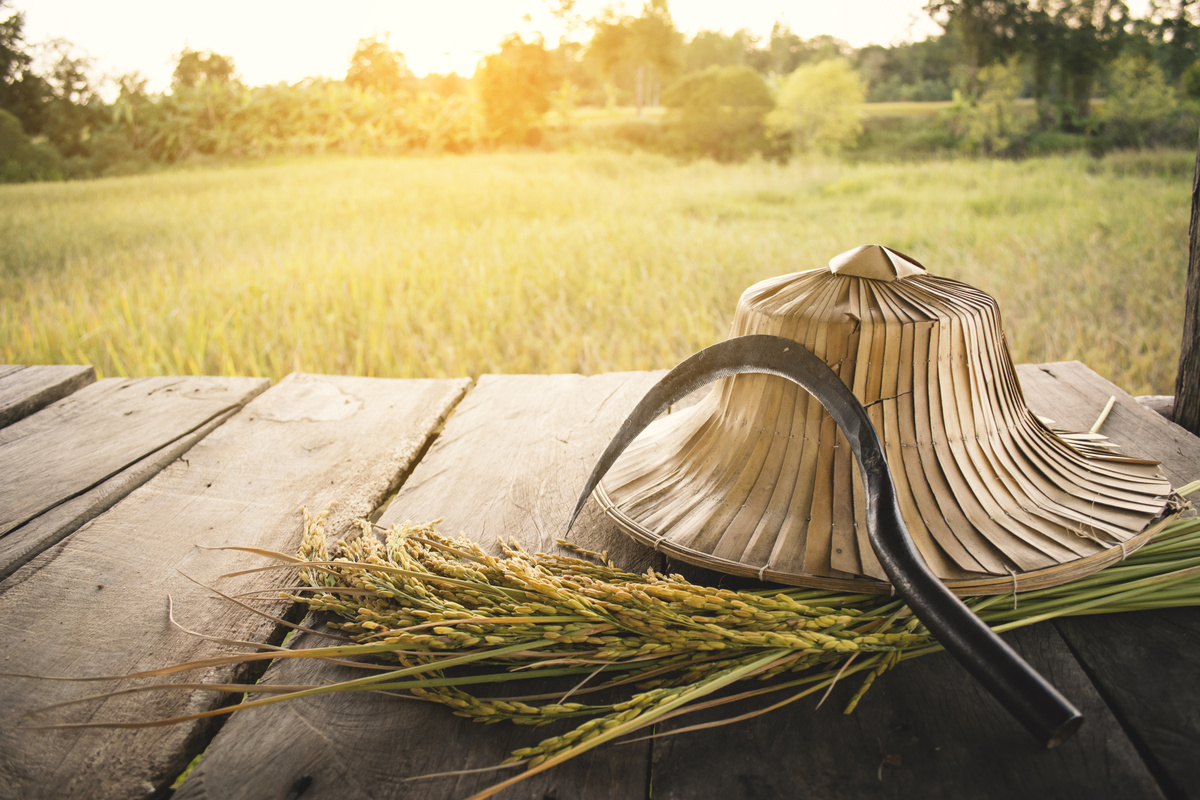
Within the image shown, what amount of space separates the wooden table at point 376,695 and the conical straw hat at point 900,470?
0.13 meters

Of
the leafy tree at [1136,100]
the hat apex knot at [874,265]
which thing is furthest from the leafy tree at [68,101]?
the leafy tree at [1136,100]

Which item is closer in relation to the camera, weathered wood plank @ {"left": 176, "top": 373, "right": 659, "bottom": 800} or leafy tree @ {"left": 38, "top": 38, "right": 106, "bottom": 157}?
weathered wood plank @ {"left": 176, "top": 373, "right": 659, "bottom": 800}

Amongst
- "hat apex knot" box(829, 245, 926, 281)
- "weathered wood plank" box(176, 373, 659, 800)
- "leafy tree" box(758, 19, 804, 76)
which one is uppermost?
"leafy tree" box(758, 19, 804, 76)

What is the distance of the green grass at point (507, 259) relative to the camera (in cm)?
308

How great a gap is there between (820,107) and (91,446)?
21.5ft

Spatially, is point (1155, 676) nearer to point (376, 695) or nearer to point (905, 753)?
point (905, 753)

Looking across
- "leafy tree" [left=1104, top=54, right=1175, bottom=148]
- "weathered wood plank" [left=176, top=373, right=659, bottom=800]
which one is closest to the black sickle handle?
"weathered wood plank" [left=176, top=373, right=659, bottom=800]

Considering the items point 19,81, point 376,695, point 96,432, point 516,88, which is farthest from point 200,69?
point 376,695

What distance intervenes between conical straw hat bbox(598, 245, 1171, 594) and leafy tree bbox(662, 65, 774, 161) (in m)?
6.32

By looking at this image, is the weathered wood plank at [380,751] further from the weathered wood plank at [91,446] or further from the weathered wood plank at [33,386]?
the weathered wood plank at [33,386]

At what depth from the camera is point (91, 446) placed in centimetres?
155

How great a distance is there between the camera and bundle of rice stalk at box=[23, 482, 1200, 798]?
72 centimetres

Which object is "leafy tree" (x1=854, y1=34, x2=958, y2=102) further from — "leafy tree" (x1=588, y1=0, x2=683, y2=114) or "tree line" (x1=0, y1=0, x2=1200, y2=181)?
"leafy tree" (x1=588, y1=0, x2=683, y2=114)

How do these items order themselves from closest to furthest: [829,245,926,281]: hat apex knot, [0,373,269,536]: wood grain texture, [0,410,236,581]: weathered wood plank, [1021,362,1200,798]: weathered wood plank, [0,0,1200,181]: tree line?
[1021,362,1200,798]: weathered wood plank < [829,245,926,281]: hat apex knot < [0,410,236,581]: weathered wood plank < [0,373,269,536]: wood grain texture < [0,0,1200,181]: tree line
